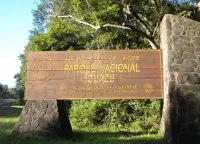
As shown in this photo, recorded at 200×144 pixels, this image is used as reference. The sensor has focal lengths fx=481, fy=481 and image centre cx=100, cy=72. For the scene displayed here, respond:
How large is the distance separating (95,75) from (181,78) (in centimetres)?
288

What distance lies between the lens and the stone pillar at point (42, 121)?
15.4m

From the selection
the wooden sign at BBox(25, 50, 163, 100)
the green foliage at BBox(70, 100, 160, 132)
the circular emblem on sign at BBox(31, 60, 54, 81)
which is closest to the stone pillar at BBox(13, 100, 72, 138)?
the wooden sign at BBox(25, 50, 163, 100)

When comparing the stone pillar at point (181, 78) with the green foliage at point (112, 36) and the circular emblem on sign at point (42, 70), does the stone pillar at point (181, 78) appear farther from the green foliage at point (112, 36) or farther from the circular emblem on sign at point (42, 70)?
the green foliage at point (112, 36)

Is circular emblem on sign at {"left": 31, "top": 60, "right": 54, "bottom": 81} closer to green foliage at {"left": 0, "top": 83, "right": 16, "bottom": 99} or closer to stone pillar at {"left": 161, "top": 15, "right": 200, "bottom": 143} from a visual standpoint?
stone pillar at {"left": 161, "top": 15, "right": 200, "bottom": 143}

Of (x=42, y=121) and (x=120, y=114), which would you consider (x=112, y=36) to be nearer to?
(x=120, y=114)

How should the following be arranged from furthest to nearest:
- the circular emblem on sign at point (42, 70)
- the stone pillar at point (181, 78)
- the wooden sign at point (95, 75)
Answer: the circular emblem on sign at point (42, 70) → the wooden sign at point (95, 75) → the stone pillar at point (181, 78)

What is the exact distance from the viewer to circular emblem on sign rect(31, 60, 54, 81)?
51.9 feet

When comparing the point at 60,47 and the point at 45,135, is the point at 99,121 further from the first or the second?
the point at 60,47

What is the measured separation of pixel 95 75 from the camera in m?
15.6

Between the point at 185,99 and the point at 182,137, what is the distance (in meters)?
1.12

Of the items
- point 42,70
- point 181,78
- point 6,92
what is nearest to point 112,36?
point 42,70

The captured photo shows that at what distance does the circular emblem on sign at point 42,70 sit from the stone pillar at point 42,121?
803mm

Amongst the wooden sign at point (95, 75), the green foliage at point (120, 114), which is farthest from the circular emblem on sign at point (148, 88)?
the green foliage at point (120, 114)

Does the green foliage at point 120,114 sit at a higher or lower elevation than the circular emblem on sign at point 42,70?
lower
